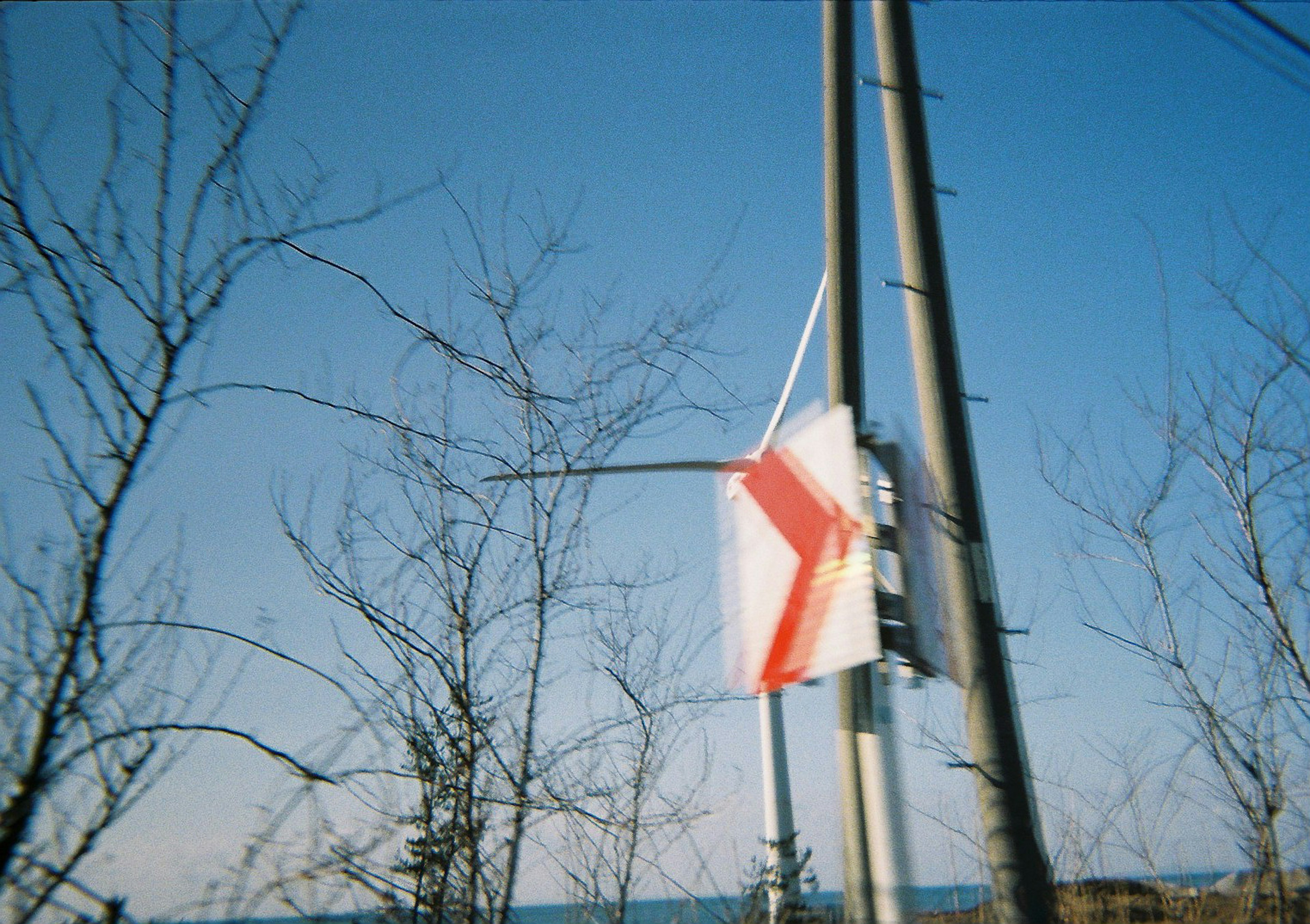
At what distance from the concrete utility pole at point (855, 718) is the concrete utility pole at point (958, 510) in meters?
0.26

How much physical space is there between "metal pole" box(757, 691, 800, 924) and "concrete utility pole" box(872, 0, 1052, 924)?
958 millimetres

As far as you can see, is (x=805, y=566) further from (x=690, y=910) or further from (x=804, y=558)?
(x=690, y=910)

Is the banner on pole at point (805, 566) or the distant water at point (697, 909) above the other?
the banner on pole at point (805, 566)

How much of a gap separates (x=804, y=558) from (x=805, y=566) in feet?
0.11

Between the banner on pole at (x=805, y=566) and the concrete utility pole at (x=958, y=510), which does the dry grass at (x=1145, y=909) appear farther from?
the banner on pole at (x=805, y=566)

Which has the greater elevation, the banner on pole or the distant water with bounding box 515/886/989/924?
the banner on pole

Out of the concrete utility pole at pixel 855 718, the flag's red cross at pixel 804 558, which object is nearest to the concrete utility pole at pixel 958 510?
the concrete utility pole at pixel 855 718

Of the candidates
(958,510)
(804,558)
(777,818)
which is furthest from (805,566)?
(777,818)

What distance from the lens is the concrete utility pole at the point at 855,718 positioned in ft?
10.2

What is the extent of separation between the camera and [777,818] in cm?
471

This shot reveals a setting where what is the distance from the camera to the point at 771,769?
491 centimetres

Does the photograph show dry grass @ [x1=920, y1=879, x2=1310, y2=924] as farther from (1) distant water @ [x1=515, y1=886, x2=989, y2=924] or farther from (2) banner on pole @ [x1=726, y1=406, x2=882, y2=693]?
(2) banner on pole @ [x1=726, y1=406, x2=882, y2=693]

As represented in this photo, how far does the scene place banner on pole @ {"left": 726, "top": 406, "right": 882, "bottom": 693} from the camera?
2873 mm

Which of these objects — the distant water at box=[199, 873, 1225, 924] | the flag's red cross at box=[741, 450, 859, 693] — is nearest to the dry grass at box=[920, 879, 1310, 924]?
the distant water at box=[199, 873, 1225, 924]
